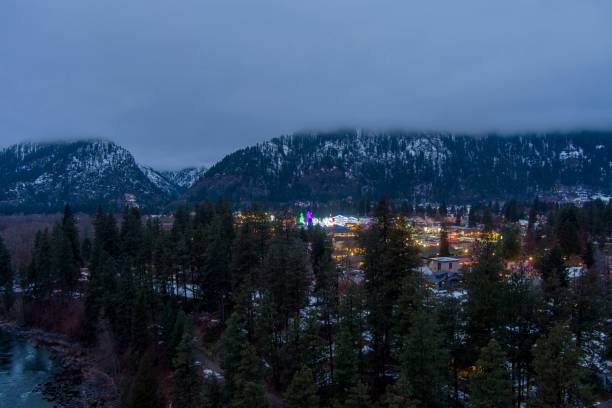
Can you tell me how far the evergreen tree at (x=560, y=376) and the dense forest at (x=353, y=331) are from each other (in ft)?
0.27

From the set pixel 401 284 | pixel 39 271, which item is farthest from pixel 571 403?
pixel 39 271

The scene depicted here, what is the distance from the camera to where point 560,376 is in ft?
64.8

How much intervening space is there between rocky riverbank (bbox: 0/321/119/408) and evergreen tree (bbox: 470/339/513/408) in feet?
110

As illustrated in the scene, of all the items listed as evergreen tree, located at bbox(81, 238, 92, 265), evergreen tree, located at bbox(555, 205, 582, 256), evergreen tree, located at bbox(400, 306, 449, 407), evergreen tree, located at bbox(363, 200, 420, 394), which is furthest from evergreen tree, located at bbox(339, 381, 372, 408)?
evergreen tree, located at bbox(81, 238, 92, 265)

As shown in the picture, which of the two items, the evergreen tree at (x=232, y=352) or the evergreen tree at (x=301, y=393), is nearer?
the evergreen tree at (x=301, y=393)

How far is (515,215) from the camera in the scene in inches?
6009

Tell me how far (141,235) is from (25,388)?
2903 cm

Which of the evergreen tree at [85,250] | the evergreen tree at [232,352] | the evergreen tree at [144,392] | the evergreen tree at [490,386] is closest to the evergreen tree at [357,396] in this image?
the evergreen tree at [490,386]

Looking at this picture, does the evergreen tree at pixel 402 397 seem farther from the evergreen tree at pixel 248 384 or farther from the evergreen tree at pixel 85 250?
the evergreen tree at pixel 85 250

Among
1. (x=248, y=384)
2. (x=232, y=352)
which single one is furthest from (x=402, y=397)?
(x=232, y=352)

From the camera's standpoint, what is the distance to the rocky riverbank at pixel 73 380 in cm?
3997

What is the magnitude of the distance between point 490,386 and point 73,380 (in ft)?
142

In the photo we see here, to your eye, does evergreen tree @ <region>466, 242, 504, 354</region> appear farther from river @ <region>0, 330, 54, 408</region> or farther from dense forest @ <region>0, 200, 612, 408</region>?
river @ <region>0, 330, 54, 408</region>

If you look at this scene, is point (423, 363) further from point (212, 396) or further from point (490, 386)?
point (212, 396)
